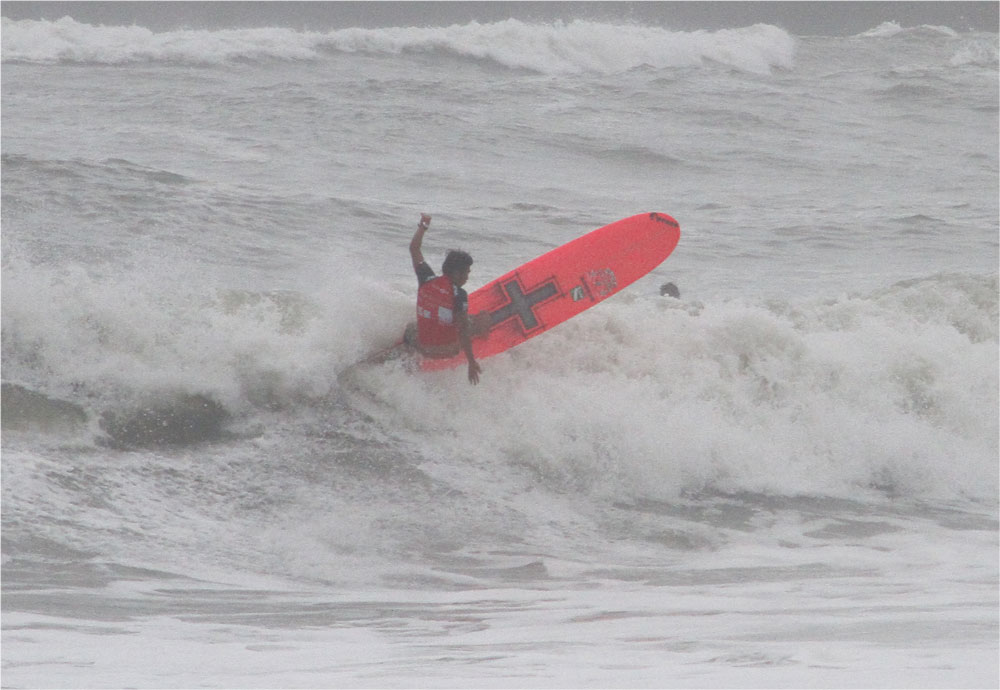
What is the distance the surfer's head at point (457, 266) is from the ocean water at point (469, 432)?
737mm

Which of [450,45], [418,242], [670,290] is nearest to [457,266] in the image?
[418,242]

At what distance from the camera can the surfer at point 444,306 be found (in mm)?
6184

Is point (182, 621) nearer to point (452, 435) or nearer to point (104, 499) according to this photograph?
point (104, 499)

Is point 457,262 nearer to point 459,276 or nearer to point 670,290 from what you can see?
point 459,276

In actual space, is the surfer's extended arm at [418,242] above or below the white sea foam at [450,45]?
below

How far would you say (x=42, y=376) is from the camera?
632 cm

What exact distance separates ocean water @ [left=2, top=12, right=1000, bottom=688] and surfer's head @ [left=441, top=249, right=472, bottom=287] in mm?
737

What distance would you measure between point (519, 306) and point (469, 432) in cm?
103

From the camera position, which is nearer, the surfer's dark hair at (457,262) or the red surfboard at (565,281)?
the surfer's dark hair at (457,262)

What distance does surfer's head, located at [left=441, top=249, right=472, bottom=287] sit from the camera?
6.13 meters

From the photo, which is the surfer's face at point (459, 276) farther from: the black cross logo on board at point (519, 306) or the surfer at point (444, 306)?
the black cross logo on board at point (519, 306)

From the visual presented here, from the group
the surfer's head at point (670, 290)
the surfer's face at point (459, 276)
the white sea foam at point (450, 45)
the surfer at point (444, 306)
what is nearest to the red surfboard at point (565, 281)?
the surfer at point (444, 306)

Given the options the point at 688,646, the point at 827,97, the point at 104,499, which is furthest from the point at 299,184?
the point at 827,97

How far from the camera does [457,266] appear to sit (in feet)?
20.2
